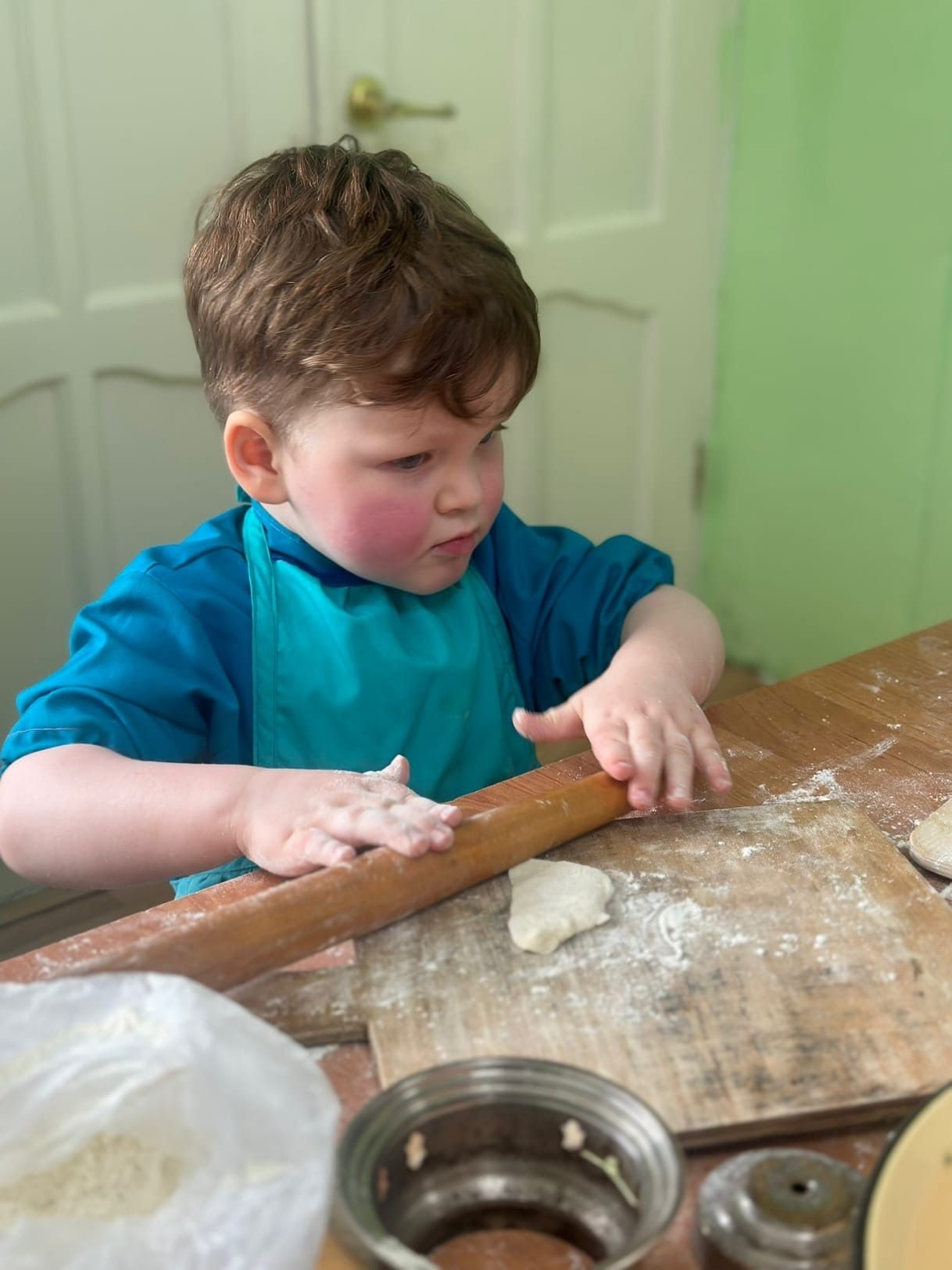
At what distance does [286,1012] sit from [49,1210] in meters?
0.20

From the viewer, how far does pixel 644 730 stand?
101 centimetres

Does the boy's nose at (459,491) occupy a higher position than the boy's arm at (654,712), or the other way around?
the boy's nose at (459,491)

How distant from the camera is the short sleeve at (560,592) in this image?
130 centimetres

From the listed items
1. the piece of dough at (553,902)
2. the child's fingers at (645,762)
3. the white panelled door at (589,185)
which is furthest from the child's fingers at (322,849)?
the white panelled door at (589,185)

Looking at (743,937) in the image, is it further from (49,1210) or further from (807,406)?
(807,406)

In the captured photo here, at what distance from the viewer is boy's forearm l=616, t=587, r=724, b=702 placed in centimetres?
114

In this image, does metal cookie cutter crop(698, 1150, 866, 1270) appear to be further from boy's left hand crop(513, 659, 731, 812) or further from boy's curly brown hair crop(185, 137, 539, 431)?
boy's curly brown hair crop(185, 137, 539, 431)

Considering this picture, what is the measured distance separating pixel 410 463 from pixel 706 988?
0.52m

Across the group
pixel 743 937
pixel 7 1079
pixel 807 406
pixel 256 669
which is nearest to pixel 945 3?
pixel 807 406

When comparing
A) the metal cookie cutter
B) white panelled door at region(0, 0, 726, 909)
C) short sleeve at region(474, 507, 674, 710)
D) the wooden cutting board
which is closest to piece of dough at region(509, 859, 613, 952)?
the wooden cutting board

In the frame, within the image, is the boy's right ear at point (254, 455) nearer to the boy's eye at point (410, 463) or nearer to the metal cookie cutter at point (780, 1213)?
the boy's eye at point (410, 463)

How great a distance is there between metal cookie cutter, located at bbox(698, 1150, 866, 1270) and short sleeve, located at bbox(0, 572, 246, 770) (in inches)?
23.8

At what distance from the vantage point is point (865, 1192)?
0.56m

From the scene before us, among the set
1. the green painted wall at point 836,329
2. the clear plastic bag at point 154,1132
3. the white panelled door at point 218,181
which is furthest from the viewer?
the green painted wall at point 836,329
